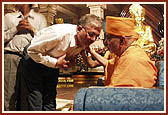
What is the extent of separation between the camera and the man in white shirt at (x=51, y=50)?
1.74 m

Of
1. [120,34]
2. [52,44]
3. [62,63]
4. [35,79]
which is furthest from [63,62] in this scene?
[120,34]

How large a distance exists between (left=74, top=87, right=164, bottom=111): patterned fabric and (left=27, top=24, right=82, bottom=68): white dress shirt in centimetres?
55

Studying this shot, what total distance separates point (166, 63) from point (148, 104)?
48 cm

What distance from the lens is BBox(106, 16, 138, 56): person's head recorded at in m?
1.80

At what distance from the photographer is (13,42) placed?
2193 mm

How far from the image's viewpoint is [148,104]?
1.32 m

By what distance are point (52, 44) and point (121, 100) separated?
827 mm

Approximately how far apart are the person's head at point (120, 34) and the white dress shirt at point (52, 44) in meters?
0.36

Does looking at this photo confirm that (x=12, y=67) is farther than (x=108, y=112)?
Yes

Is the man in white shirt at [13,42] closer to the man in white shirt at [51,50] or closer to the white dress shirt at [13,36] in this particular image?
the white dress shirt at [13,36]

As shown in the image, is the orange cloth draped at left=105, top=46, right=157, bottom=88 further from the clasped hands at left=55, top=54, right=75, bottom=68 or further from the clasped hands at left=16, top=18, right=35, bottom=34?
the clasped hands at left=16, top=18, right=35, bottom=34

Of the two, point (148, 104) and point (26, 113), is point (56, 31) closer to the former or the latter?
point (26, 113)

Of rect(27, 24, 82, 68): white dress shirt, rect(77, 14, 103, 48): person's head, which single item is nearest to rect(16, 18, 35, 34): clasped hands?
rect(27, 24, 82, 68): white dress shirt

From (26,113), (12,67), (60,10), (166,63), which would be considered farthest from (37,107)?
(60,10)
